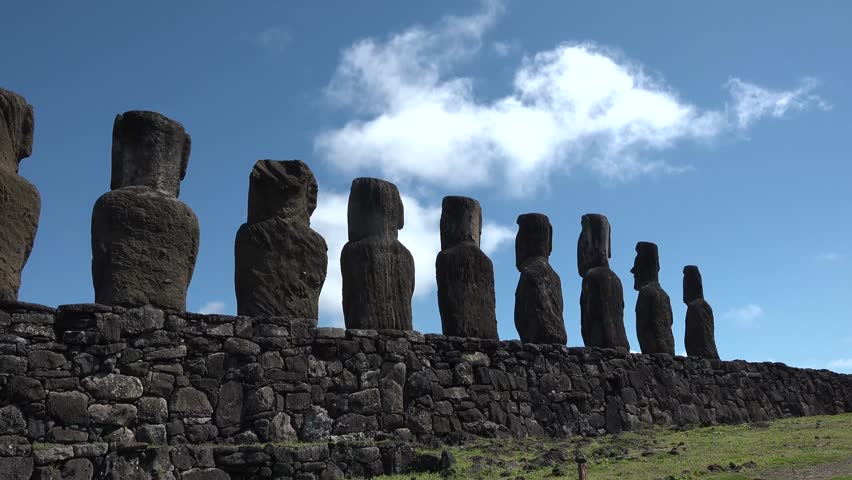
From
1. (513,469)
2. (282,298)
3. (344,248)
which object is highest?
(344,248)

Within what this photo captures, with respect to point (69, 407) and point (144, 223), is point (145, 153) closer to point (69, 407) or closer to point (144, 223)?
point (144, 223)

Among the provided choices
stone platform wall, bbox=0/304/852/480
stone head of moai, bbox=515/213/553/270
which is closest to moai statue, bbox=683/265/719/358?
stone platform wall, bbox=0/304/852/480

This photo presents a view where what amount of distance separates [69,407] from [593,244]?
10419 millimetres

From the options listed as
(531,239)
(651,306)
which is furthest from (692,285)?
(531,239)

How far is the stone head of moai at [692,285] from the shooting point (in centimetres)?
2073

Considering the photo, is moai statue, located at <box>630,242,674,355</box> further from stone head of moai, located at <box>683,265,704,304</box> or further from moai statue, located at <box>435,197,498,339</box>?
moai statue, located at <box>435,197,498,339</box>

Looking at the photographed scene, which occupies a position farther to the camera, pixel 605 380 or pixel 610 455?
pixel 605 380

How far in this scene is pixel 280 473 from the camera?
1052cm

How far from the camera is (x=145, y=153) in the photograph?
38.6 feet

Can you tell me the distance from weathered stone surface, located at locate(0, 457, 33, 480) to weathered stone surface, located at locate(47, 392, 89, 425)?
0.99 meters

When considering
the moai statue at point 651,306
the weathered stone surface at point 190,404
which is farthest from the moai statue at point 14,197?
the moai statue at point 651,306

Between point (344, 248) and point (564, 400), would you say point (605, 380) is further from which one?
point (344, 248)

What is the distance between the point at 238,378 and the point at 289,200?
259 centimetres

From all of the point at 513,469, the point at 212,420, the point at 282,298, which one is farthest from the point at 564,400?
the point at 212,420
